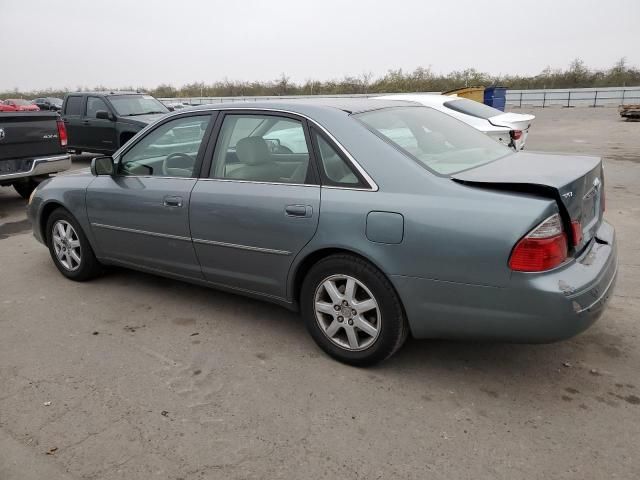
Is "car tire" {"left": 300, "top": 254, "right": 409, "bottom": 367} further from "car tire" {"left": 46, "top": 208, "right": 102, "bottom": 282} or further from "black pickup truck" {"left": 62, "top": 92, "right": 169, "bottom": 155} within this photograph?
"black pickup truck" {"left": 62, "top": 92, "right": 169, "bottom": 155}

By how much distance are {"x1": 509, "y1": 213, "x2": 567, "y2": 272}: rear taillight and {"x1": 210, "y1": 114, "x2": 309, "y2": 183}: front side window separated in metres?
1.43

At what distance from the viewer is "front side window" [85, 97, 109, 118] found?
40.3 ft

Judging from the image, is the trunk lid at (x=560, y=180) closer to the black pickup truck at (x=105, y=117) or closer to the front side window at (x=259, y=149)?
the front side window at (x=259, y=149)

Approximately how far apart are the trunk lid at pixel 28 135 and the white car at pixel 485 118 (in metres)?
5.20

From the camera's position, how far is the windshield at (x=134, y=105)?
39.9 ft

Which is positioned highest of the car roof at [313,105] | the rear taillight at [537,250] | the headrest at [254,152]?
the car roof at [313,105]

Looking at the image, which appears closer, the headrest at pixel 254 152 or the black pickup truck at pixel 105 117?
the headrest at pixel 254 152

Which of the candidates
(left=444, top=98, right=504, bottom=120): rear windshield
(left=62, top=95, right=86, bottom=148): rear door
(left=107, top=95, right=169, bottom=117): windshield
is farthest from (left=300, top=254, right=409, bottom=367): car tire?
(left=62, top=95, right=86, bottom=148): rear door

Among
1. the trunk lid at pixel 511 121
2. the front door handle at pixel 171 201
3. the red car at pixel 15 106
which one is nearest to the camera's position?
the front door handle at pixel 171 201

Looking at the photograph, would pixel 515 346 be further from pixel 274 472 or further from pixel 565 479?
pixel 274 472

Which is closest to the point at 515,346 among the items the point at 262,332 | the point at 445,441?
the point at 445,441

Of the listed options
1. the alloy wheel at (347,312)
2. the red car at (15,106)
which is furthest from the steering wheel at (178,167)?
the red car at (15,106)

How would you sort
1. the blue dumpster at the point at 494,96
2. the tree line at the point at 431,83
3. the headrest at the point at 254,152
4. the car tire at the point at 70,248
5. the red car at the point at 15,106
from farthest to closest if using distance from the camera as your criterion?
the tree line at the point at 431,83, the blue dumpster at the point at 494,96, the red car at the point at 15,106, the car tire at the point at 70,248, the headrest at the point at 254,152

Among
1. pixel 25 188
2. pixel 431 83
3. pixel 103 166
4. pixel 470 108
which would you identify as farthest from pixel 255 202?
pixel 431 83
